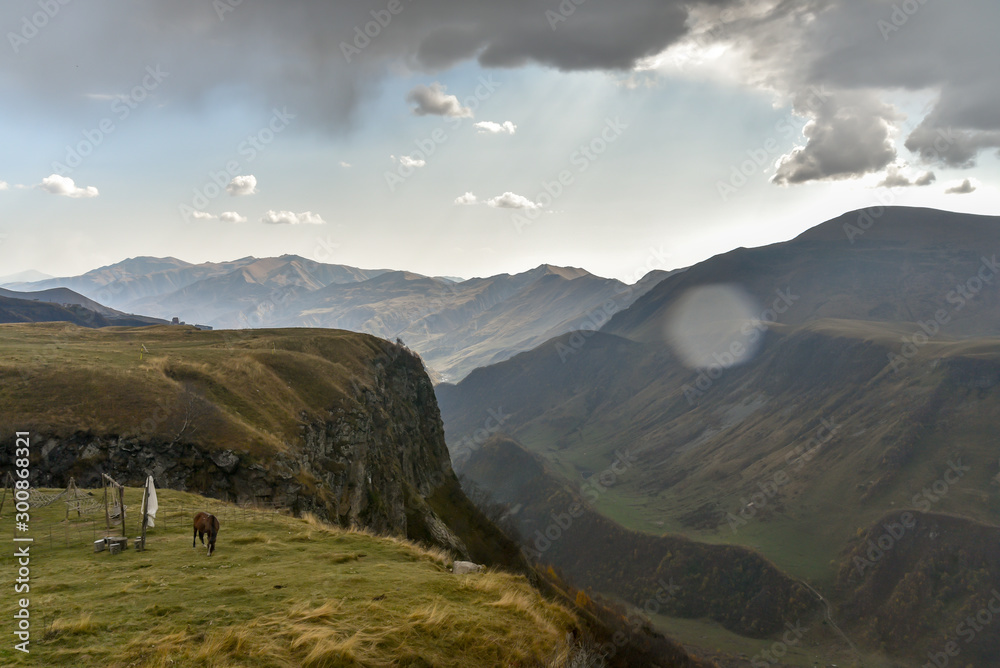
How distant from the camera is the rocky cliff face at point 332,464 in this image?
129 feet

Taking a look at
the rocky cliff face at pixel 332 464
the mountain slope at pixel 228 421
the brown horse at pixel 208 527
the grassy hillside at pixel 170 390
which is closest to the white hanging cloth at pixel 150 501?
the brown horse at pixel 208 527

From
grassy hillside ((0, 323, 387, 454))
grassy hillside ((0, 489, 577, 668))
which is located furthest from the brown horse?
grassy hillside ((0, 323, 387, 454))

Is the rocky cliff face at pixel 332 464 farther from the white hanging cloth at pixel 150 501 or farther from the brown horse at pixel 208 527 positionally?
the brown horse at pixel 208 527

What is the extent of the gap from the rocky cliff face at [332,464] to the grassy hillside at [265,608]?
1735 centimetres

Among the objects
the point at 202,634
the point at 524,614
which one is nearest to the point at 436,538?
the point at 524,614

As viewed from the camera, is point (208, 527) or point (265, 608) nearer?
point (265, 608)

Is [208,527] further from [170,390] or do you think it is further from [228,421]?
[170,390]

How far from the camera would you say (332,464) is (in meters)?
59.1

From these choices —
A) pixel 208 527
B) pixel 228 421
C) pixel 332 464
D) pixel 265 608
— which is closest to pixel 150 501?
pixel 208 527

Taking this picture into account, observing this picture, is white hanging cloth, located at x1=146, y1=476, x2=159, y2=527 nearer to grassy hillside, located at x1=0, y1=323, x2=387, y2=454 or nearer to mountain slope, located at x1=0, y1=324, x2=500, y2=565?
mountain slope, located at x1=0, y1=324, x2=500, y2=565

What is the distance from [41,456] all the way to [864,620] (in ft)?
631

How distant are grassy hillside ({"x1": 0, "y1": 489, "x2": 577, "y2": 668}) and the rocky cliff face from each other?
56.9 feet

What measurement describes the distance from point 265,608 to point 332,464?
152ft

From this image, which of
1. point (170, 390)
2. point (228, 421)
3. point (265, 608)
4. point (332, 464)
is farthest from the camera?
point (332, 464)
